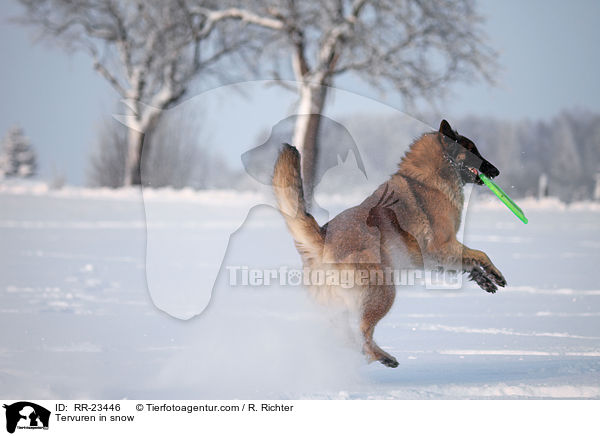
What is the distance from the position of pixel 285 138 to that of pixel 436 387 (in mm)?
1431

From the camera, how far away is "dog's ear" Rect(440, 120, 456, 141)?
3.05m

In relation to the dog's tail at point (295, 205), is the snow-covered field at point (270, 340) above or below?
below

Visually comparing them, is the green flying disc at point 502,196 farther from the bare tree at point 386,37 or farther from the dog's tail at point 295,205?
the bare tree at point 386,37

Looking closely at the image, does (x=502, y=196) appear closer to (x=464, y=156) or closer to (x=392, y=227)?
(x=464, y=156)

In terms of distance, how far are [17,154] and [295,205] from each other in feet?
67.5

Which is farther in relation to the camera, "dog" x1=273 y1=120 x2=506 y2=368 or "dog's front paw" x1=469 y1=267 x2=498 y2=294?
"dog's front paw" x1=469 y1=267 x2=498 y2=294

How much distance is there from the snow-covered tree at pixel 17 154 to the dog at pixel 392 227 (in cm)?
1968

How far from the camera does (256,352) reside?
341 cm

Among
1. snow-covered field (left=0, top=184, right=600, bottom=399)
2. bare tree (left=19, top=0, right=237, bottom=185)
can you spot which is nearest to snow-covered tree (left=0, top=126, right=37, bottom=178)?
bare tree (left=19, top=0, right=237, bottom=185)

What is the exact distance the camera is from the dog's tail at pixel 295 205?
112 inches

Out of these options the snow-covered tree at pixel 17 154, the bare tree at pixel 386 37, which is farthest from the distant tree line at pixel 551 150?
the snow-covered tree at pixel 17 154

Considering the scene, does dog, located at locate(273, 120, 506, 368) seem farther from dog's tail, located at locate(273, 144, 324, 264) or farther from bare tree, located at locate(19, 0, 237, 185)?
bare tree, located at locate(19, 0, 237, 185)
